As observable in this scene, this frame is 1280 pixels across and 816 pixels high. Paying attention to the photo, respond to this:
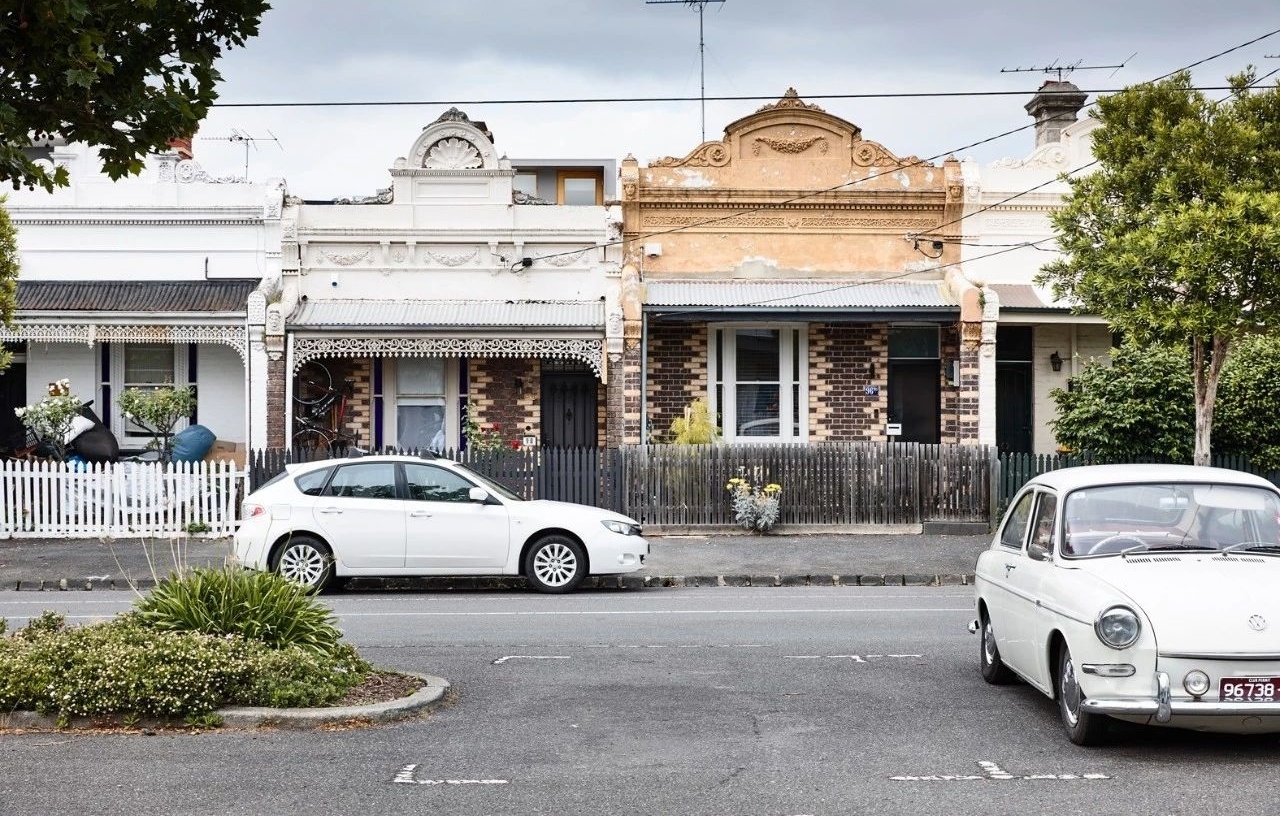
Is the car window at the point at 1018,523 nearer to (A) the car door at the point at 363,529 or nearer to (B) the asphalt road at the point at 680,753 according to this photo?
(B) the asphalt road at the point at 680,753

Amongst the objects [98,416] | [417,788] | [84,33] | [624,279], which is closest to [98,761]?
[417,788]

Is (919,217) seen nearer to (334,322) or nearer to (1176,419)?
(1176,419)

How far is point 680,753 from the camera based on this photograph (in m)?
7.57

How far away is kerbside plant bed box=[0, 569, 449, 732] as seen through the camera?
8070 mm

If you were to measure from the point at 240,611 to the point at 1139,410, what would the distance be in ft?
47.4

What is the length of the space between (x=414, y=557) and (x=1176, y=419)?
11.0 m

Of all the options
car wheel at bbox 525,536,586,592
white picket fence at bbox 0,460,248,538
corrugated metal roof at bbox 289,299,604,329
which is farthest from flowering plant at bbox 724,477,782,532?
white picket fence at bbox 0,460,248,538

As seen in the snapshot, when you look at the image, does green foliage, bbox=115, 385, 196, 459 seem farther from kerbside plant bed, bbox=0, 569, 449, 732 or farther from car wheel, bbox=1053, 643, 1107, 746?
car wheel, bbox=1053, 643, 1107, 746

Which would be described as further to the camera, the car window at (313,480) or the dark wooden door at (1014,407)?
the dark wooden door at (1014,407)

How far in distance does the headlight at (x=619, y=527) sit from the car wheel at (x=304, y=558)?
2.89 m

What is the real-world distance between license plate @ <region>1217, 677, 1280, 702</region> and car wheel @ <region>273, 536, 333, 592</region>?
10193mm

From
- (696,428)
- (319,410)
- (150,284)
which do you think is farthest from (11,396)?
(696,428)

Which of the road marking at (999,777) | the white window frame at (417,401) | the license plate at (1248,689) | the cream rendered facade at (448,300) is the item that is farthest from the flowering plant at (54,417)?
the license plate at (1248,689)

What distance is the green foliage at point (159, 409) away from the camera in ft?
75.8
